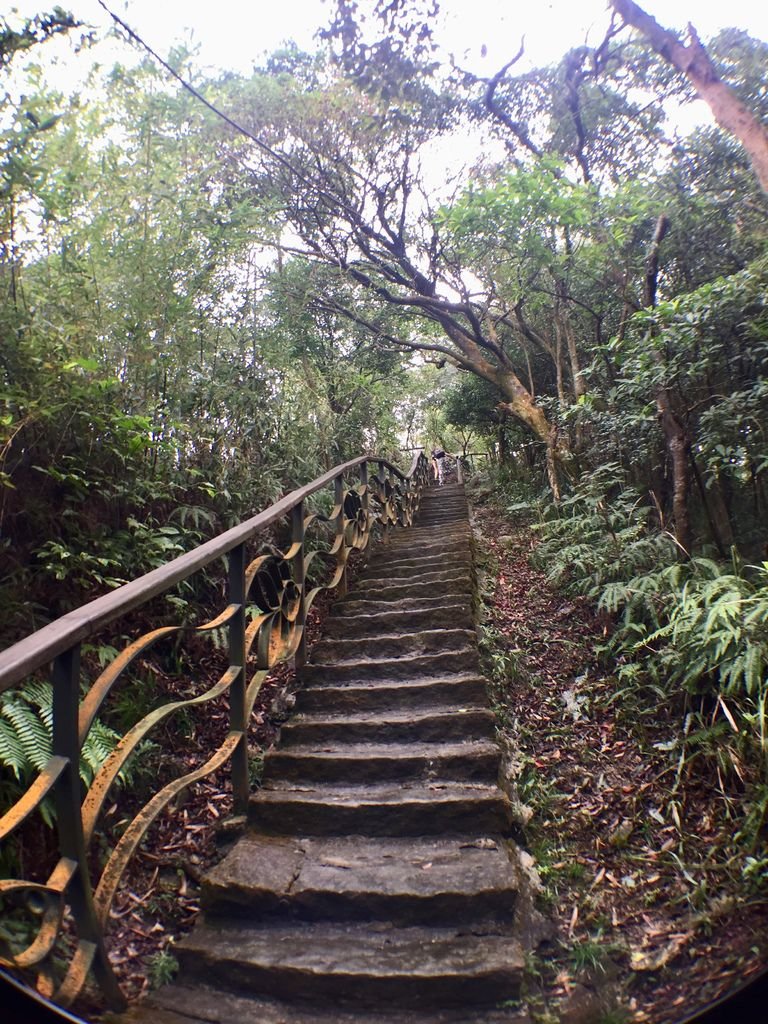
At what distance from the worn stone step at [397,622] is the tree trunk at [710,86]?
2.93m

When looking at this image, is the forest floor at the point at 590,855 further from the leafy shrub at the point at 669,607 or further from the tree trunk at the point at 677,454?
the tree trunk at the point at 677,454

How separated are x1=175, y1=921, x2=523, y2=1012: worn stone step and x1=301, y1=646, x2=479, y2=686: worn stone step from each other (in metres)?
1.34

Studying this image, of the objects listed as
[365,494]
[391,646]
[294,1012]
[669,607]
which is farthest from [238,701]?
[365,494]

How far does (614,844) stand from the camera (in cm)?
197

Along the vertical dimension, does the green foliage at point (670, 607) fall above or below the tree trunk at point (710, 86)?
below

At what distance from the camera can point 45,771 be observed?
1153 mm

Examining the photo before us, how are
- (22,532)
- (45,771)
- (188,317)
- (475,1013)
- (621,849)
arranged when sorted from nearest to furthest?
(45,771) → (475,1013) → (621,849) → (22,532) → (188,317)

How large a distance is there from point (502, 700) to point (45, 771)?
2212 millimetres

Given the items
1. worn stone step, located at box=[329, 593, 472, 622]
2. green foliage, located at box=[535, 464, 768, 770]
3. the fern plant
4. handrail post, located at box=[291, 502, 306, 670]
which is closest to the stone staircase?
handrail post, located at box=[291, 502, 306, 670]

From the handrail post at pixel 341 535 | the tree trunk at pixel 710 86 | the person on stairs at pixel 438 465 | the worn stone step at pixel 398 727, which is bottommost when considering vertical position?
the worn stone step at pixel 398 727

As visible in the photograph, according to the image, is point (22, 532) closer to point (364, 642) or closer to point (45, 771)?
point (45, 771)

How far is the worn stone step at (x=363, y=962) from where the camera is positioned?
4.33 feet

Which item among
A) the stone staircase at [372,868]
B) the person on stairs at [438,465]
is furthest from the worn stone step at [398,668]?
the person on stairs at [438,465]

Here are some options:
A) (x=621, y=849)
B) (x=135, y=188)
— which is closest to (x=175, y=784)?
(x=621, y=849)
